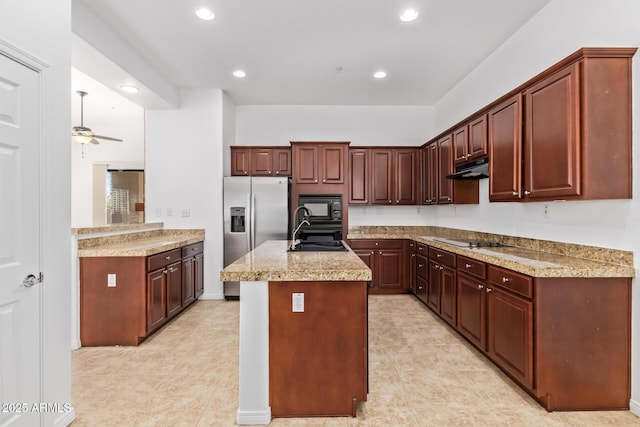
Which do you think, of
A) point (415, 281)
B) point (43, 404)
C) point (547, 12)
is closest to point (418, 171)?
point (415, 281)

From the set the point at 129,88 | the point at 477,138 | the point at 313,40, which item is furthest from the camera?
the point at 129,88

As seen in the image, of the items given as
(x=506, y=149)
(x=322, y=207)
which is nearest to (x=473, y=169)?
(x=506, y=149)

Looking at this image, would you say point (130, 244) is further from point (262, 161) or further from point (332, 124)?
point (332, 124)

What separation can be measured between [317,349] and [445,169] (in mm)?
3009

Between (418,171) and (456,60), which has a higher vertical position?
(456,60)

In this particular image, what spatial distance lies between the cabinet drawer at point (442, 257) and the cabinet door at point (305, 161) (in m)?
1.99

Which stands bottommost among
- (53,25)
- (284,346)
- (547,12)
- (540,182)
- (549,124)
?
(284,346)

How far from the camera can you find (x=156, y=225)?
4.49 metres

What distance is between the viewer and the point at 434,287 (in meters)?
3.82

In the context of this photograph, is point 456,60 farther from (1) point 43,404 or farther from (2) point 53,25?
(1) point 43,404

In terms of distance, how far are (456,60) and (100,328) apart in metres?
4.73

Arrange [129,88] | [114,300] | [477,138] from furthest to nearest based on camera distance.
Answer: [129,88], [477,138], [114,300]

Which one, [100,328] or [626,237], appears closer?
[626,237]

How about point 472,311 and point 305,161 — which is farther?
point 305,161
